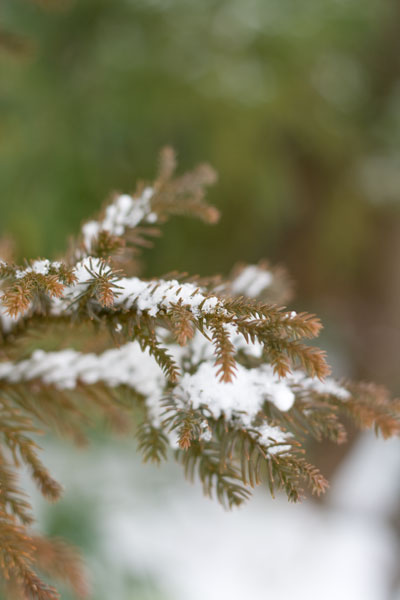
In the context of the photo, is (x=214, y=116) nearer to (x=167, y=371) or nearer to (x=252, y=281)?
(x=252, y=281)

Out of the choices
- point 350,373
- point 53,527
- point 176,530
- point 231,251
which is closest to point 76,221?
point 231,251

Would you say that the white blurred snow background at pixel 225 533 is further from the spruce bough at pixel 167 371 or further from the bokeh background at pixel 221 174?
the spruce bough at pixel 167 371

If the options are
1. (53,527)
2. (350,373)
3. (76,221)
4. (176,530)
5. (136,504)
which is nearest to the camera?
(53,527)

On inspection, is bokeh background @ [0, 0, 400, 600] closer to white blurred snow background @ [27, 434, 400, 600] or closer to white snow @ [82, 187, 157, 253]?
white blurred snow background @ [27, 434, 400, 600]

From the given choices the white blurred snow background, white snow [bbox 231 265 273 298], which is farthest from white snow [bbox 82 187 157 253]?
the white blurred snow background

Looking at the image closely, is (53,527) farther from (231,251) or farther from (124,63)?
(124,63)

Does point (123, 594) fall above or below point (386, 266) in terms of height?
below
